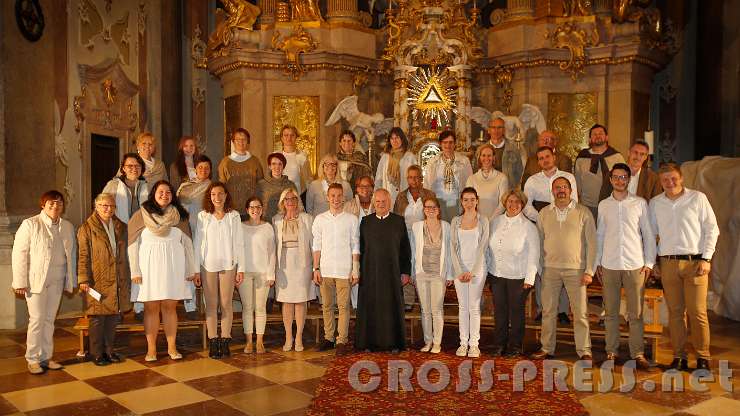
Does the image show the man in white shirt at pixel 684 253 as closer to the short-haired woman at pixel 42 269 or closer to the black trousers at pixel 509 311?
the black trousers at pixel 509 311

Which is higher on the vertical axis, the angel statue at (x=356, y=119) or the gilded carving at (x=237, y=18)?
the gilded carving at (x=237, y=18)

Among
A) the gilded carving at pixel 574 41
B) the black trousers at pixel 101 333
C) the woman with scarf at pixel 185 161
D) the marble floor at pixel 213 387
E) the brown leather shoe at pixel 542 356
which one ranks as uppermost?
the gilded carving at pixel 574 41

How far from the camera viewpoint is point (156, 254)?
6.48 meters

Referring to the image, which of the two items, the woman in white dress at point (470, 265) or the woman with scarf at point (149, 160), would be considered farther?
the woman with scarf at point (149, 160)

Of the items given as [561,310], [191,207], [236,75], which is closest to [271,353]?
[191,207]

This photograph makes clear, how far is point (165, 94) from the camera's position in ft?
41.0

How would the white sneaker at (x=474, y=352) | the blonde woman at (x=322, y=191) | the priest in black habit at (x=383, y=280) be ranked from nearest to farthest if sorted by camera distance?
the white sneaker at (x=474, y=352) → the priest in black habit at (x=383, y=280) → the blonde woman at (x=322, y=191)

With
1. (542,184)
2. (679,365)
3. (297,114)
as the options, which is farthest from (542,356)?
(297,114)

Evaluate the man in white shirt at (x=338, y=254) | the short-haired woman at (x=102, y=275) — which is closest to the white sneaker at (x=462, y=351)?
the man in white shirt at (x=338, y=254)

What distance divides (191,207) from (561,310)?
407cm

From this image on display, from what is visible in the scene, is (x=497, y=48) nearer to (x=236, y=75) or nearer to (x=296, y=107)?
(x=296, y=107)

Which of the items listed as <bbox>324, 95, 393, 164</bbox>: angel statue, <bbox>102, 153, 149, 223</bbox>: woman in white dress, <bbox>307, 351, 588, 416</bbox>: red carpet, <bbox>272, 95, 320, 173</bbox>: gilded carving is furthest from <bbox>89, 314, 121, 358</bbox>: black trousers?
<bbox>324, 95, 393, 164</bbox>: angel statue

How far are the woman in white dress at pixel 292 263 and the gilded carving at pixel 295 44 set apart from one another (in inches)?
191

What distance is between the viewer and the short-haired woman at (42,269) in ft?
20.2
